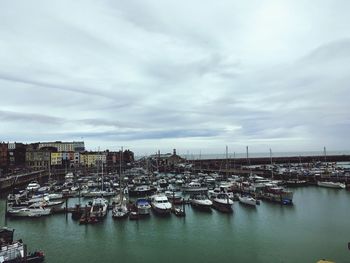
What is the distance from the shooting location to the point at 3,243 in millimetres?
25906

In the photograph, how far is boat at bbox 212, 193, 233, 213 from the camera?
43906 millimetres

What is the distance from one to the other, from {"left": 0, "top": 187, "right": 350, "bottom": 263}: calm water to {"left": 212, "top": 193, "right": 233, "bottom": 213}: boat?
3.41ft

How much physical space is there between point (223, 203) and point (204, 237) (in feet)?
40.7

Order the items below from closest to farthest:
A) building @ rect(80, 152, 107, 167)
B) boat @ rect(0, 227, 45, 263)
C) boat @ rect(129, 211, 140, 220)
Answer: boat @ rect(0, 227, 45, 263) < boat @ rect(129, 211, 140, 220) < building @ rect(80, 152, 107, 167)

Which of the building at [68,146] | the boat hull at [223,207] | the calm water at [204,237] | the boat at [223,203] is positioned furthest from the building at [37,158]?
the boat hull at [223,207]

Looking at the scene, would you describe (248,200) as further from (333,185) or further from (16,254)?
(16,254)

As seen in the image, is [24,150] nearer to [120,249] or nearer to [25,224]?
[25,224]

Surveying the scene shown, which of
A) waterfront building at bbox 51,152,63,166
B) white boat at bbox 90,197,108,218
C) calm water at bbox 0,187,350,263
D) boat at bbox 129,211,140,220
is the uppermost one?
waterfront building at bbox 51,152,63,166

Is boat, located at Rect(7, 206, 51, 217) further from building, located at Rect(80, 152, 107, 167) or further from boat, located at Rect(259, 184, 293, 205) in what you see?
building, located at Rect(80, 152, 107, 167)

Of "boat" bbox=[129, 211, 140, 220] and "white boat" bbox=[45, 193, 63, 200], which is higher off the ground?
"white boat" bbox=[45, 193, 63, 200]

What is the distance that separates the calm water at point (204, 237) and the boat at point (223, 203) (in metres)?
1.04

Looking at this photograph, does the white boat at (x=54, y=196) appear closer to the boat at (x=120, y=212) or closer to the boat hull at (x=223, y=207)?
the boat at (x=120, y=212)

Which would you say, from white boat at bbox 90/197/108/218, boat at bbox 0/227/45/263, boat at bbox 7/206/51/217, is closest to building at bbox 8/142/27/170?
boat at bbox 7/206/51/217

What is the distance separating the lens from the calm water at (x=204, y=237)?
27.0 metres
